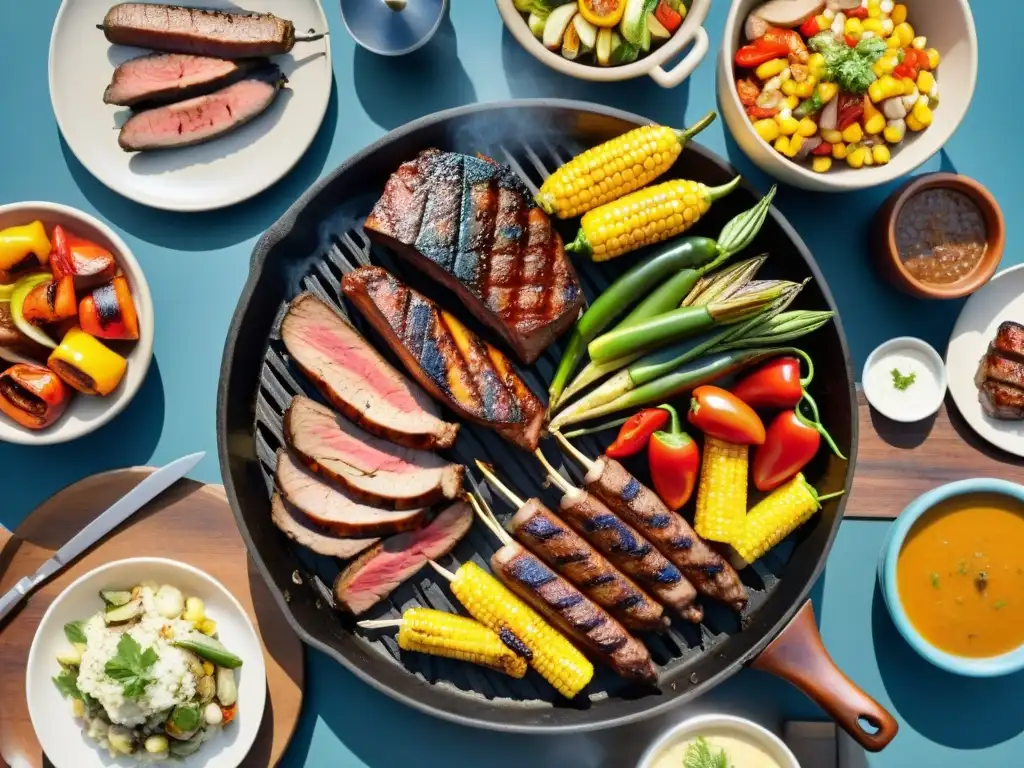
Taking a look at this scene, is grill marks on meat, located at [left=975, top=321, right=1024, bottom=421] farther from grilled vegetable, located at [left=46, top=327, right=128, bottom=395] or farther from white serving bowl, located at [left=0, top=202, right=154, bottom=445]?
grilled vegetable, located at [left=46, top=327, right=128, bottom=395]

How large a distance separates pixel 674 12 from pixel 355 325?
180cm

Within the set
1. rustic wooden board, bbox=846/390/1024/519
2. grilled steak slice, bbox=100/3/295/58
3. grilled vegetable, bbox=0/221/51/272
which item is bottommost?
rustic wooden board, bbox=846/390/1024/519

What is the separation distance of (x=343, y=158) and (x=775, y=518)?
7.76 ft

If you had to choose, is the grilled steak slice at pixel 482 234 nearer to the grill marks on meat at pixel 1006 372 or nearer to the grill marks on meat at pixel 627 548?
the grill marks on meat at pixel 627 548

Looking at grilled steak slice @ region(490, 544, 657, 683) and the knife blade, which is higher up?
the knife blade

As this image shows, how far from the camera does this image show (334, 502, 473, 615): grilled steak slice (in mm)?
3410

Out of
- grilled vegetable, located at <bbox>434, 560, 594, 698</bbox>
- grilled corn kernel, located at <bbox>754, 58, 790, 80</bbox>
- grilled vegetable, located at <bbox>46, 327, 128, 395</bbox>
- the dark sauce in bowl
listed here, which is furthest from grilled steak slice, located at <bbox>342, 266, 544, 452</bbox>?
the dark sauce in bowl

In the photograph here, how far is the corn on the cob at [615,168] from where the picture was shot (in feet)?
10.8

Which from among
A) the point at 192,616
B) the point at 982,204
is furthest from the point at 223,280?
the point at 982,204

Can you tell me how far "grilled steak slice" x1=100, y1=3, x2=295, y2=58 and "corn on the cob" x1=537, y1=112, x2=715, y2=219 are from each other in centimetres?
132

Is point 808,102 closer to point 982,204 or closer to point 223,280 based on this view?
point 982,204

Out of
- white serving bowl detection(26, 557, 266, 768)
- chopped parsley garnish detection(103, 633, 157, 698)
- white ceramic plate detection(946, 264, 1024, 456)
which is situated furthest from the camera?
white ceramic plate detection(946, 264, 1024, 456)

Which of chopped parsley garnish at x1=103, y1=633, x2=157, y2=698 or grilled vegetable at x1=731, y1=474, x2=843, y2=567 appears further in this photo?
grilled vegetable at x1=731, y1=474, x2=843, y2=567

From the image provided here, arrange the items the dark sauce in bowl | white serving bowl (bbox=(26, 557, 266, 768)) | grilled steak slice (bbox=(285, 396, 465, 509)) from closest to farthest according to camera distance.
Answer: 1. white serving bowl (bbox=(26, 557, 266, 768))
2. grilled steak slice (bbox=(285, 396, 465, 509))
3. the dark sauce in bowl
